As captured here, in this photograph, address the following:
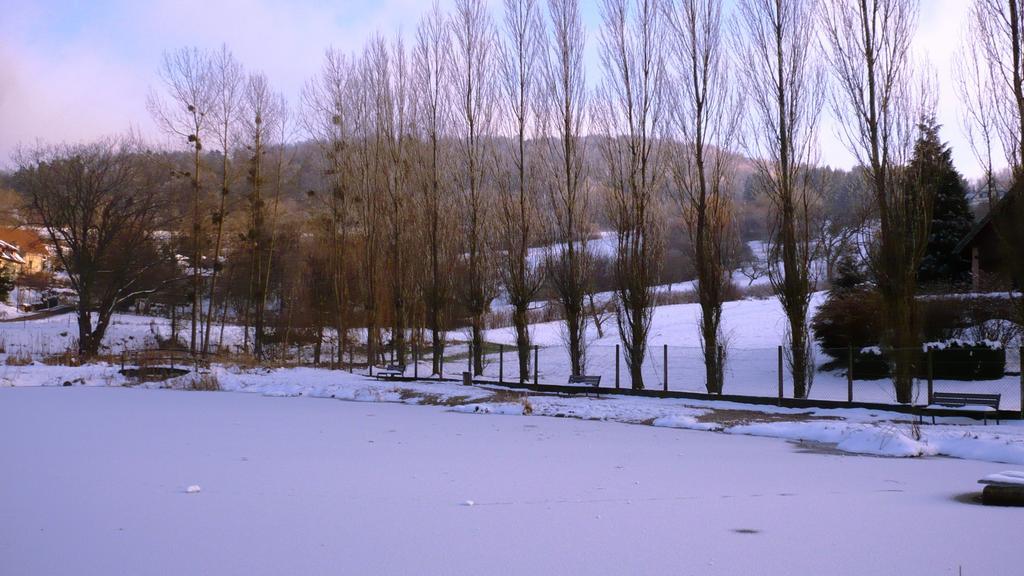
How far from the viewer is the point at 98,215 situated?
37.3 metres

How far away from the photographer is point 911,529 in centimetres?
550

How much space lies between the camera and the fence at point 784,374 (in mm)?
16734

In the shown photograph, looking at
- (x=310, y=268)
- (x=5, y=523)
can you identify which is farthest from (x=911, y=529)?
(x=310, y=268)

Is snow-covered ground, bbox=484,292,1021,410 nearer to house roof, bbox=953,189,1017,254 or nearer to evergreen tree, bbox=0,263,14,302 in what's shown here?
house roof, bbox=953,189,1017,254

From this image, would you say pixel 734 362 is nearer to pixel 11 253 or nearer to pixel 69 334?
pixel 69 334

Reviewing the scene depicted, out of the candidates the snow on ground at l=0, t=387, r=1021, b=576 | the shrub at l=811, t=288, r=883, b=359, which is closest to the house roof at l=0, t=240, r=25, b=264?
the snow on ground at l=0, t=387, r=1021, b=576

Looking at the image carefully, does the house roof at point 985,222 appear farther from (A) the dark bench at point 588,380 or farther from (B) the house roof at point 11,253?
(B) the house roof at point 11,253

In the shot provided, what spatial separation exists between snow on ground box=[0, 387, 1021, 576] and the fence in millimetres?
7251

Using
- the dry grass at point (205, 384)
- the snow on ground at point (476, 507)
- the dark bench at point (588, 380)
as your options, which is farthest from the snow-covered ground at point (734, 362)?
the snow on ground at point (476, 507)

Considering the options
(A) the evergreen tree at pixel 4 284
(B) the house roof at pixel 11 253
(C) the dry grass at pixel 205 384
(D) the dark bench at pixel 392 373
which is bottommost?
(C) the dry grass at pixel 205 384

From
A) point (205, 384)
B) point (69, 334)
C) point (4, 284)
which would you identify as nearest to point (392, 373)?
point (205, 384)

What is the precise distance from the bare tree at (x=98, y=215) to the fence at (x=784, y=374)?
16.4 metres

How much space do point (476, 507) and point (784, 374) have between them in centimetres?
1829

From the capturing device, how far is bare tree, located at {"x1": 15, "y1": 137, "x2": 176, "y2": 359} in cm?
3569
